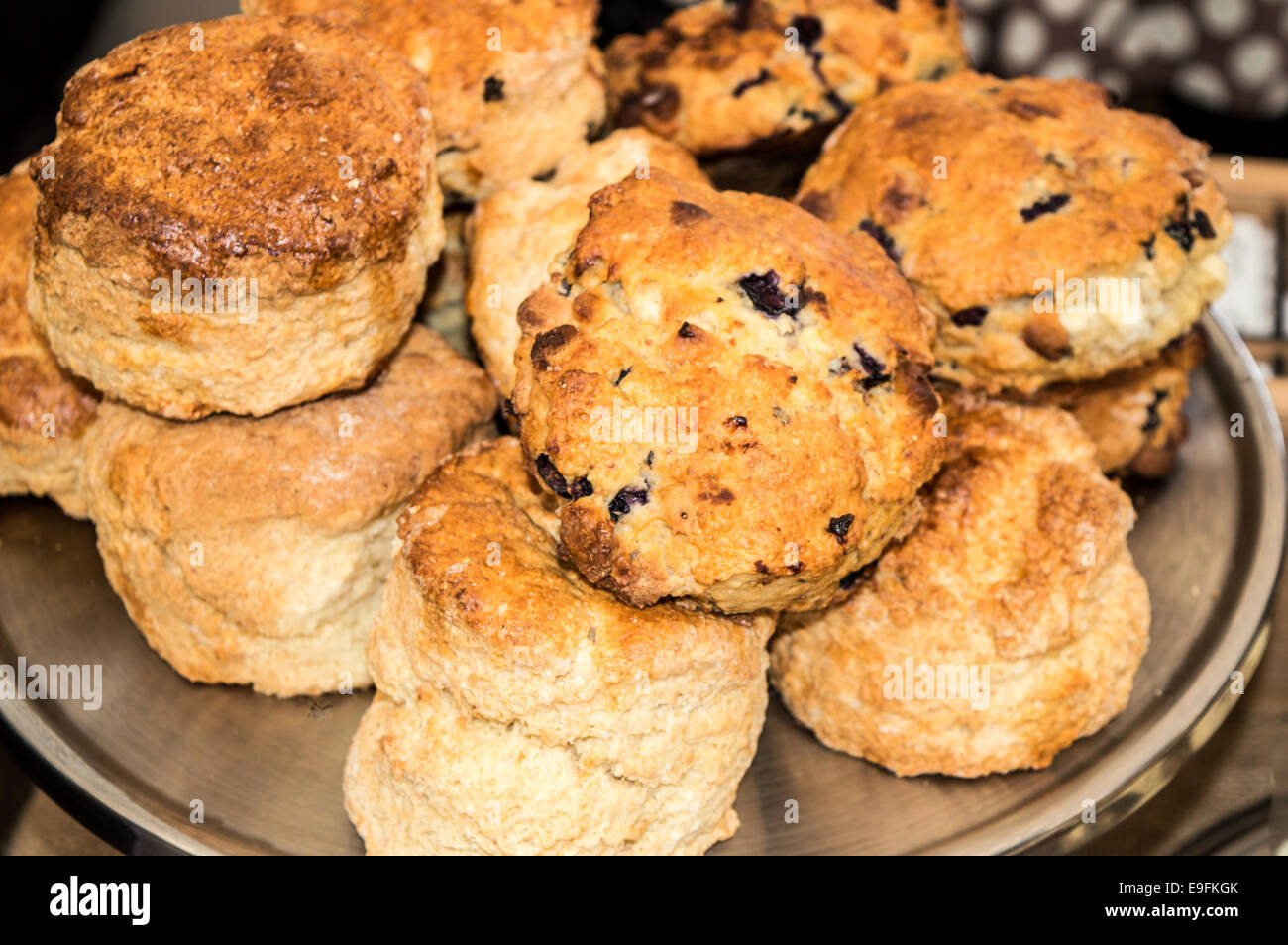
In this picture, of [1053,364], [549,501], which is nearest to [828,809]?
[549,501]

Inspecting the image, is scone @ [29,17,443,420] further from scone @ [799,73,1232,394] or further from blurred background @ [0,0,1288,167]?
blurred background @ [0,0,1288,167]

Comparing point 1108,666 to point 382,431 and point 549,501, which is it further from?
point 382,431

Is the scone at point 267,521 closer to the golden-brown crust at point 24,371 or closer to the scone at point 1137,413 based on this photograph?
the golden-brown crust at point 24,371

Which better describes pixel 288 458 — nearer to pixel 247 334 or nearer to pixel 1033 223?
pixel 247 334

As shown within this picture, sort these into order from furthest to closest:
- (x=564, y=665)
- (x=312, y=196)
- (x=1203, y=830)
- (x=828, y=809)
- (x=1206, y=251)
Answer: (x=1203, y=830) < (x=1206, y=251) < (x=828, y=809) < (x=312, y=196) < (x=564, y=665)

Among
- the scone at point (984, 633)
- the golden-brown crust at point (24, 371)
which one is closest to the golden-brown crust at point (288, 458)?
the golden-brown crust at point (24, 371)
